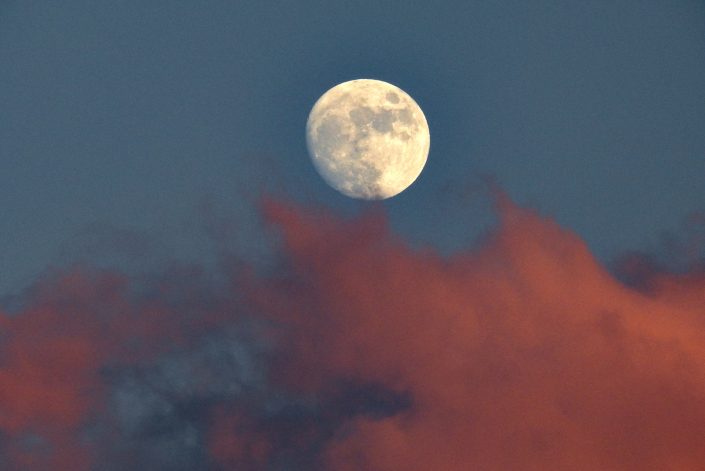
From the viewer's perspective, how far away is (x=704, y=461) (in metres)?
55.3

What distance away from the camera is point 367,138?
5100 centimetres

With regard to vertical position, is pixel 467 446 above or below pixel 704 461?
above

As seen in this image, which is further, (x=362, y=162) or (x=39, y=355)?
(x=39, y=355)

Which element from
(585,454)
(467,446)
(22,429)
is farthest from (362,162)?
(22,429)

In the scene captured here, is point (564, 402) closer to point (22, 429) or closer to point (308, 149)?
point (308, 149)

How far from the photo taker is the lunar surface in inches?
2021

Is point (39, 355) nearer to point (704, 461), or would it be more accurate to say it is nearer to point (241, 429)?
point (241, 429)

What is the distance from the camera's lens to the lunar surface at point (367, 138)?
51344mm

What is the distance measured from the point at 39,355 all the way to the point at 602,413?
4971 cm

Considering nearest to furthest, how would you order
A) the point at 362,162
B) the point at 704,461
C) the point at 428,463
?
the point at 362,162, the point at 704,461, the point at 428,463

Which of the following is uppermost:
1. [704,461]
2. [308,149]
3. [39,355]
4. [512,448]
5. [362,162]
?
[308,149]

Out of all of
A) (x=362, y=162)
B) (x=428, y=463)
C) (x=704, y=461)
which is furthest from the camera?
(x=428, y=463)

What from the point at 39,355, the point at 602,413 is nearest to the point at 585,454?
the point at 602,413

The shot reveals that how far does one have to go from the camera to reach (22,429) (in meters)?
56.0
